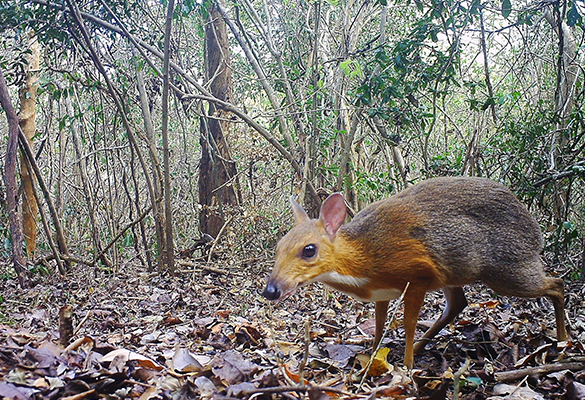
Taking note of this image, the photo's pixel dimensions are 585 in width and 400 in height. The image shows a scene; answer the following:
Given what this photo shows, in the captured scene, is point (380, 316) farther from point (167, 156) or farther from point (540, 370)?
point (167, 156)

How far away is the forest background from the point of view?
18.9 ft

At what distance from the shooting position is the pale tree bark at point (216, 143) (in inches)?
322

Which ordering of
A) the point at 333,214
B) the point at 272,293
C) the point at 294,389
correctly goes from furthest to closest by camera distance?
the point at 333,214
the point at 272,293
the point at 294,389

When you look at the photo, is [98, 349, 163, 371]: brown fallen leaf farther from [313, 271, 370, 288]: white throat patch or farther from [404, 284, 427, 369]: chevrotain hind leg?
[404, 284, 427, 369]: chevrotain hind leg

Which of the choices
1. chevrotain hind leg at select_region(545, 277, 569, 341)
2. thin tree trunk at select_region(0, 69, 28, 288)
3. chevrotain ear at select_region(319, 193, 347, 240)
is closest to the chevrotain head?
chevrotain ear at select_region(319, 193, 347, 240)

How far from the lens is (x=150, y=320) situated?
192 inches

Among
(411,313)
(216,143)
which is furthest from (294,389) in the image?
(216,143)

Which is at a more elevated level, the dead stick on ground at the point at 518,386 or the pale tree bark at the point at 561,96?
the pale tree bark at the point at 561,96

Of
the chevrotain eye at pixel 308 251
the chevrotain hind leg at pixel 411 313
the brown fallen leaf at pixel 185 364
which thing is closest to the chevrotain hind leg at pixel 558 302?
the chevrotain hind leg at pixel 411 313

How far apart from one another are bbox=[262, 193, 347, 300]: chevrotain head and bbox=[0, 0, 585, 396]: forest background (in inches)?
99.1

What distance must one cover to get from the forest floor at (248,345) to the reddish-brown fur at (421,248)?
38 cm

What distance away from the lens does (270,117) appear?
7273 mm

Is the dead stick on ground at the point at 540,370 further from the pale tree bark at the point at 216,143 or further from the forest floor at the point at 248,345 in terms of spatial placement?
the pale tree bark at the point at 216,143

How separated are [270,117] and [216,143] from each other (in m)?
1.41
